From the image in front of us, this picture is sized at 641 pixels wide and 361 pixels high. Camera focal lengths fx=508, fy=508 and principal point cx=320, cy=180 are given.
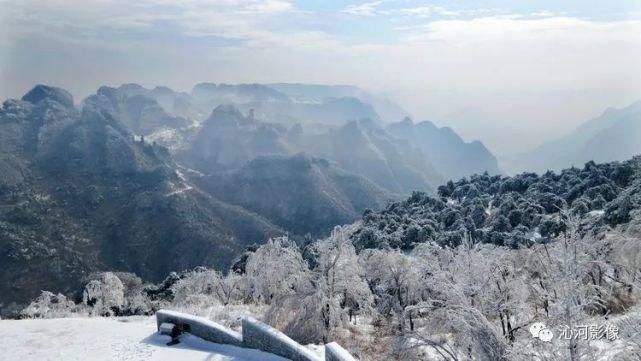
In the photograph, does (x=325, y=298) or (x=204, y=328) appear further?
(x=325, y=298)

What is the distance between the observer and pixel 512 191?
220ft

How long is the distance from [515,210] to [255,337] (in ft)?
136

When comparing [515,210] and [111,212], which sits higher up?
[515,210]

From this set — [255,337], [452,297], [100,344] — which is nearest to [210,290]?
[100,344]

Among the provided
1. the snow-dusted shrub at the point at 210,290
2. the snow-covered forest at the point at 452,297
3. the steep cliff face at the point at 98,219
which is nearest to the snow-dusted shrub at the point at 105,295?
the snow-covered forest at the point at 452,297

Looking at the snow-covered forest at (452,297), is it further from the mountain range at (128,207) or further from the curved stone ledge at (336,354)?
the mountain range at (128,207)

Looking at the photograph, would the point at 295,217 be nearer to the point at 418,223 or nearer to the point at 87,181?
the point at 87,181

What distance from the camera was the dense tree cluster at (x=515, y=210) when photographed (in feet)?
144

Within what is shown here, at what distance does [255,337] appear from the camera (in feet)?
57.2

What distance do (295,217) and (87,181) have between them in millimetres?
65765

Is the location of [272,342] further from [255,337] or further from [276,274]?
[276,274]

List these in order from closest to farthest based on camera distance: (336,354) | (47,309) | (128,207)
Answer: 1. (336,354)
2. (47,309)
3. (128,207)

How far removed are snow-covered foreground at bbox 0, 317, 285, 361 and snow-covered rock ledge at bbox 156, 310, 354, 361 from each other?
239mm

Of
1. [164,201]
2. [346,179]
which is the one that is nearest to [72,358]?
[164,201]
